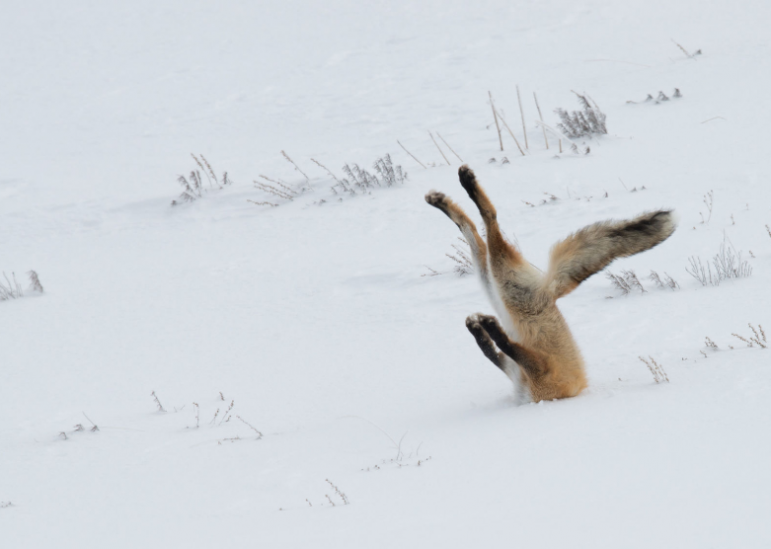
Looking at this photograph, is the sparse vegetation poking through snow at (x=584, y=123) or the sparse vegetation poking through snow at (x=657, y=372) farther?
the sparse vegetation poking through snow at (x=584, y=123)

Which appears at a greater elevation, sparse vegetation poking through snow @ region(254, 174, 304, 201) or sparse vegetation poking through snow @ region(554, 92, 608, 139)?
sparse vegetation poking through snow @ region(554, 92, 608, 139)

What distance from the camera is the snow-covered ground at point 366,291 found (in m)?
2.58

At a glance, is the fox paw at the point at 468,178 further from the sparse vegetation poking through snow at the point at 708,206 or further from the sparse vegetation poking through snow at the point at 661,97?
the sparse vegetation poking through snow at the point at 661,97

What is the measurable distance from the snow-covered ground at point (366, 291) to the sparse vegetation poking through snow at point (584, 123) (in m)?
0.12

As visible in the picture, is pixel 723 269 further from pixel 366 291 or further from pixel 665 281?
pixel 366 291

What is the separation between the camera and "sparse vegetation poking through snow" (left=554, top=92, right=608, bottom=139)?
8164mm

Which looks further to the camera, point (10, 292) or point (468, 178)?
point (10, 292)

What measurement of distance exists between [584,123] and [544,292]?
510 centimetres

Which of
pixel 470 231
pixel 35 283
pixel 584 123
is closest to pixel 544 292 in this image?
pixel 470 231

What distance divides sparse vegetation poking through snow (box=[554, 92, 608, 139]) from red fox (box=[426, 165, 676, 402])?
4.90 m

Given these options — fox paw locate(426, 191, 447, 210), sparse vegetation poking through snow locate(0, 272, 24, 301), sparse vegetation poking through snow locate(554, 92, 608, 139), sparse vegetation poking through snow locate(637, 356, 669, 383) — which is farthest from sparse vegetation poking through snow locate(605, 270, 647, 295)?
sparse vegetation poking through snow locate(0, 272, 24, 301)

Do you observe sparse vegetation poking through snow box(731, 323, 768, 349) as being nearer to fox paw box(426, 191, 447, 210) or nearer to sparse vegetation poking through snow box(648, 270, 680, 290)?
sparse vegetation poking through snow box(648, 270, 680, 290)

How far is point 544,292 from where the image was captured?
373cm

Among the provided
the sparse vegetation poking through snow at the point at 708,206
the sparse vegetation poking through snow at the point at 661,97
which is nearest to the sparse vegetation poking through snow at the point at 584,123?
the sparse vegetation poking through snow at the point at 661,97
